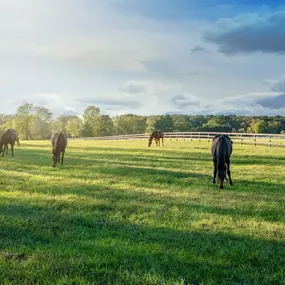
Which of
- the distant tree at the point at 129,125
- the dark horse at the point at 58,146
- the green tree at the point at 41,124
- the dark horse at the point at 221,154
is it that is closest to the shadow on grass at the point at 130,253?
the dark horse at the point at 221,154

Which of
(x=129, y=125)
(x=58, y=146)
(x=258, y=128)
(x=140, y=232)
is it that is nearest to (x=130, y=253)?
(x=140, y=232)

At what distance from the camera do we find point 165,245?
20.2 feet

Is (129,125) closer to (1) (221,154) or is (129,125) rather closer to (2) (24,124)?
(2) (24,124)

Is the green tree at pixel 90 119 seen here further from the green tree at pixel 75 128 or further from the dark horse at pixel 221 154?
the dark horse at pixel 221 154

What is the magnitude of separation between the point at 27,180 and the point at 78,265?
9205 millimetres

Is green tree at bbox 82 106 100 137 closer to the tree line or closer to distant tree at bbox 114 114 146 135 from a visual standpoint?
the tree line

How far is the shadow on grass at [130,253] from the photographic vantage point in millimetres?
4875

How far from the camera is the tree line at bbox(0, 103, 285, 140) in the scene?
91.9 m

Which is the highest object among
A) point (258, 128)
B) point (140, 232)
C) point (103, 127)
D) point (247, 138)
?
point (103, 127)

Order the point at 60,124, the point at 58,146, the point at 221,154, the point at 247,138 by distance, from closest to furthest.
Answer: the point at 221,154 → the point at 58,146 → the point at 247,138 → the point at 60,124

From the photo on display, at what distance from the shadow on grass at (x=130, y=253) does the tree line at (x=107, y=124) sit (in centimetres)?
7750

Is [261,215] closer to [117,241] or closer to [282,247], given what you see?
[282,247]

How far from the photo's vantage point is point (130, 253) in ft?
18.5

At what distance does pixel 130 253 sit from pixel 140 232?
1.31m
